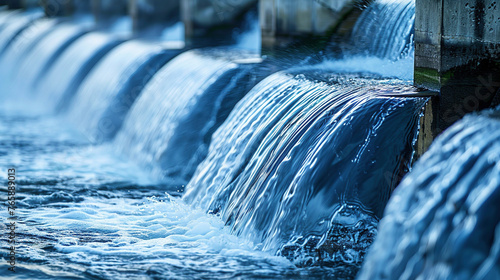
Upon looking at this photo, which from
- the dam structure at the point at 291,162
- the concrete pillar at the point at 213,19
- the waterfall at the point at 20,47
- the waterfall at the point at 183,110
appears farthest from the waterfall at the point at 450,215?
the waterfall at the point at 20,47

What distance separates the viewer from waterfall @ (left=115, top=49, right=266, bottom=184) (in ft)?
27.0

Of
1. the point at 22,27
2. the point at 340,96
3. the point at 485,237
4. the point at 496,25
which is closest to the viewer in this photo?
the point at 485,237

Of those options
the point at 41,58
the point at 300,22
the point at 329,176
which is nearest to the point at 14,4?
the point at 41,58

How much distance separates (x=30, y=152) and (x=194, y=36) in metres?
3.31

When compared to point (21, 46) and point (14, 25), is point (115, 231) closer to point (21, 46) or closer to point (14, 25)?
point (21, 46)

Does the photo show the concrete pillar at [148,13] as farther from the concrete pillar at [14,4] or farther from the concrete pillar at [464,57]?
the concrete pillar at [14,4]

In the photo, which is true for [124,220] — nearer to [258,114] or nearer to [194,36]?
[258,114]

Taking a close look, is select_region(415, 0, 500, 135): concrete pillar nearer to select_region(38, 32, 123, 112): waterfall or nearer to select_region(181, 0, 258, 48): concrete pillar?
select_region(181, 0, 258, 48): concrete pillar

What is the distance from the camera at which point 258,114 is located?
7070mm

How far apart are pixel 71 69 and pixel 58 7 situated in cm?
778

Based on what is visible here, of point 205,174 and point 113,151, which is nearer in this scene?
point 205,174

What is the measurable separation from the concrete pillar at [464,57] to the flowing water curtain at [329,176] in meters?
0.20

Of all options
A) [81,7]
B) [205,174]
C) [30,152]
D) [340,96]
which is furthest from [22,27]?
[340,96]

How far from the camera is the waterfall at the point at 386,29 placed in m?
8.15
